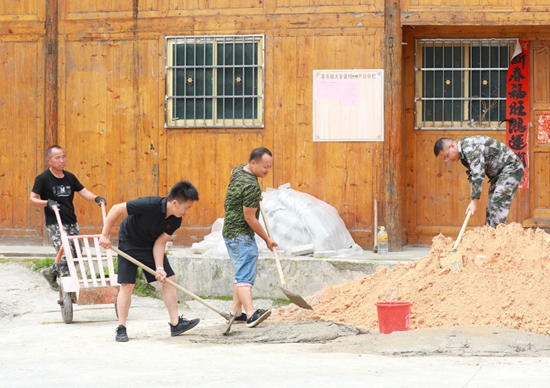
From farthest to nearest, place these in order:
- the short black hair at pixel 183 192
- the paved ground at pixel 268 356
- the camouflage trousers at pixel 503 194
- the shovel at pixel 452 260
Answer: the camouflage trousers at pixel 503 194 → the shovel at pixel 452 260 → the short black hair at pixel 183 192 → the paved ground at pixel 268 356

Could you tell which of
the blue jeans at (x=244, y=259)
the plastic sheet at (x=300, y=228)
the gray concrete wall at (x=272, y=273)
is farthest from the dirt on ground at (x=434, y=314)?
the plastic sheet at (x=300, y=228)

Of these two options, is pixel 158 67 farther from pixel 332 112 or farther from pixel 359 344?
pixel 359 344

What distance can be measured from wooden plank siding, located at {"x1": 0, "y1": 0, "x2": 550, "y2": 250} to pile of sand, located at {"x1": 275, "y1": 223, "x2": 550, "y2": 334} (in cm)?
318

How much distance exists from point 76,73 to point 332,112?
143 inches

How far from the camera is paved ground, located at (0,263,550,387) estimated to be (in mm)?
7575

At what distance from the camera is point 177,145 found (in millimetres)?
14766

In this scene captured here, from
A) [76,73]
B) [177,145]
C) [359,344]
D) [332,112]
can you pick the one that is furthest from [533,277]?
[76,73]

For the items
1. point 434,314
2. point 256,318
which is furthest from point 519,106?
point 256,318

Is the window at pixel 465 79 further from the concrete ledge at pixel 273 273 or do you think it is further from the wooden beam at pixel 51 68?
the wooden beam at pixel 51 68

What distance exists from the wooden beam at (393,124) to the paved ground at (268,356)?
12.2 ft

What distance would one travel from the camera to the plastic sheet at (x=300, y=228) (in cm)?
1355

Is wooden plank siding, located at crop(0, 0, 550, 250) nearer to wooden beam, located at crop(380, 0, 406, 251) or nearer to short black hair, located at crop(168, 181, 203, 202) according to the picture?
wooden beam, located at crop(380, 0, 406, 251)

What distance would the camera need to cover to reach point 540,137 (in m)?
14.5

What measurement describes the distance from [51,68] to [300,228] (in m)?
4.29
